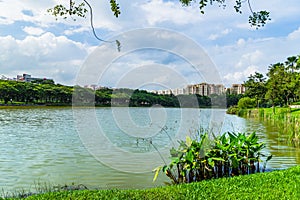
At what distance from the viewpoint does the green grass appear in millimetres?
5297

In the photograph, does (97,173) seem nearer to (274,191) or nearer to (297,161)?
(274,191)

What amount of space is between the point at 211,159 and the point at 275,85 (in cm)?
3751

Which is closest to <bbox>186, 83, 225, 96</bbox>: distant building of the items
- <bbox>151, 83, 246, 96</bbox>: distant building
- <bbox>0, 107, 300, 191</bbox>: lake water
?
<bbox>151, 83, 246, 96</bbox>: distant building

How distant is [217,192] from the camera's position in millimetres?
5504

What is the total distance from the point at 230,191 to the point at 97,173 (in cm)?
473

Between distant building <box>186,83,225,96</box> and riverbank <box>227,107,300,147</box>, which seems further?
riverbank <box>227,107,300,147</box>

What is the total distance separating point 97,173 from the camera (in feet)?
30.4

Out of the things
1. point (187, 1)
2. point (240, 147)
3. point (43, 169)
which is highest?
point (187, 1)

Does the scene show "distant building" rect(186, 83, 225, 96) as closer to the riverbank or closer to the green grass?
the green grass

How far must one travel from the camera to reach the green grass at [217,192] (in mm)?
5297

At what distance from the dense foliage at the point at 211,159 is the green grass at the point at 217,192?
26.7 inches

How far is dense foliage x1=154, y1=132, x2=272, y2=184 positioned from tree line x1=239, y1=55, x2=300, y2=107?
109 ft

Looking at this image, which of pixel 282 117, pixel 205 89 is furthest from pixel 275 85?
pixel 205 89

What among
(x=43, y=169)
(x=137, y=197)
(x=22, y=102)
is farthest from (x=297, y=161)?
(x=22, y=102)
